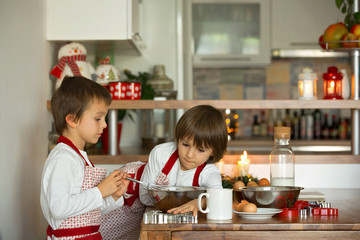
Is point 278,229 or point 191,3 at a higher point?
point 191,3

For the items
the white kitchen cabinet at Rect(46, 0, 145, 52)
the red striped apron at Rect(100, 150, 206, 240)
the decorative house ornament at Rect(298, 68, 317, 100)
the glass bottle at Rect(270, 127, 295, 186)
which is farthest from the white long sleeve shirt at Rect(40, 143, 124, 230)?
the decorative house ornament at Rect(298, 68, 317, 100)

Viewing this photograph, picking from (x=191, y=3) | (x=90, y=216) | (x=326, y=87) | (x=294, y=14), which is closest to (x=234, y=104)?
(x=326, y=87)

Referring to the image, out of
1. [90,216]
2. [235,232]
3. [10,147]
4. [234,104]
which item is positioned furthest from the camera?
[234,104]

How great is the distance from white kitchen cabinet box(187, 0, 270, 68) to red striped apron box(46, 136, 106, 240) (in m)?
2.71

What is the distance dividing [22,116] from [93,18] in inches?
25.4

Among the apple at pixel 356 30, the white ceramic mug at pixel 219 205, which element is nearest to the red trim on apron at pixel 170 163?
the white ceramic mug at pixel 219 205

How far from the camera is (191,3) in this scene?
3.98 meters

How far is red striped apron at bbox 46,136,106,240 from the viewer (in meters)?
1.47

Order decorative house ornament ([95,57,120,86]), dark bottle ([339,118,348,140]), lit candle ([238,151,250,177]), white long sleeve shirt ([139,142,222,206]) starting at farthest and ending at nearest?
dark bottle ([339,118,348,140]) < decorative house ornament ([95,57,120,86]) < lit candle ([238,151,250,177]) < white long sleeve shirt ([139,142,222,206])

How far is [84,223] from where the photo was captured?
1496 mm

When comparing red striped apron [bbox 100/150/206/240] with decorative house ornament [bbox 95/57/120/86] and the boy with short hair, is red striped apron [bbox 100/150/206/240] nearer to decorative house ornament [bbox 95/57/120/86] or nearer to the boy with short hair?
the boy with short hair

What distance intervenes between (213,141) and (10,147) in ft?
2.56

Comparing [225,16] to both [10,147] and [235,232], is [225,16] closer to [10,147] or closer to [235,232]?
[10,147]

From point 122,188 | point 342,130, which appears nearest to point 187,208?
point 122,188
